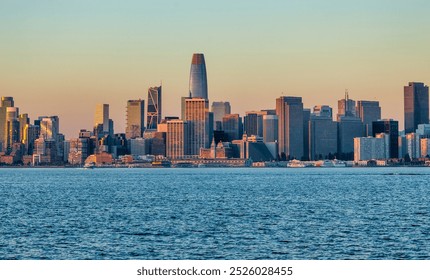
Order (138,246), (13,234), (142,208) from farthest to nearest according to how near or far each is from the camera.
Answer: (142,208) < (13,234) < (138,246)

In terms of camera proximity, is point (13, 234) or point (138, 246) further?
point (13, 234)

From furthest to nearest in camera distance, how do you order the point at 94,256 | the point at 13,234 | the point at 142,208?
the point at 142,208
the point at 13,234
the point at 94,256

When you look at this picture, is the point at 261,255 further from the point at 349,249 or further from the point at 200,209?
the point at 200,209

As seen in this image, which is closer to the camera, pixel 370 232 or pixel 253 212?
pixel 370 232

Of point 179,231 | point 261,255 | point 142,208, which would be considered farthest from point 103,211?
point 261,255
